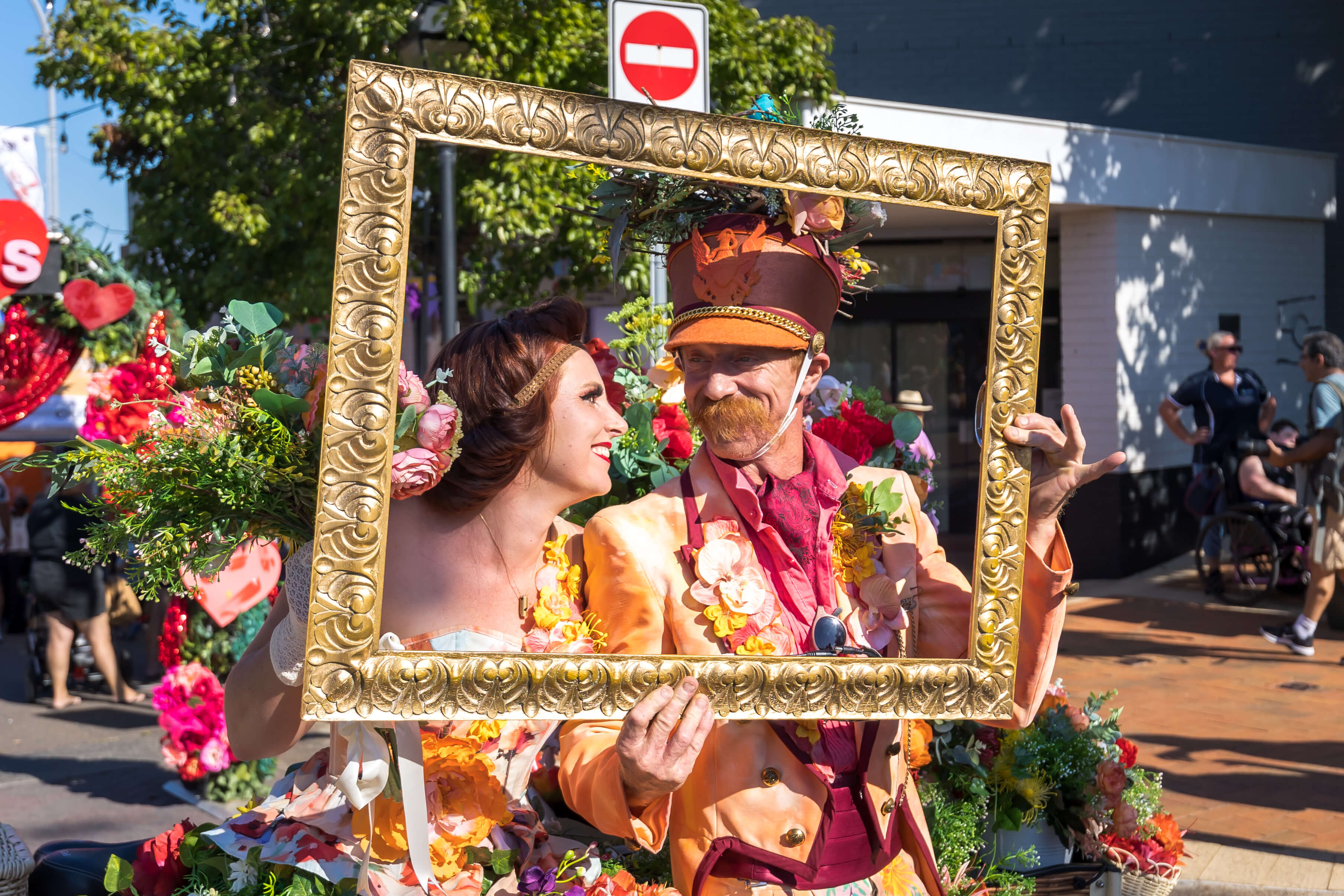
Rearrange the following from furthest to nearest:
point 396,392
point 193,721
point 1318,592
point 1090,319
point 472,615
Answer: point 1090,319, point 1318,592, point 193,721, point 472,615, point 396,392

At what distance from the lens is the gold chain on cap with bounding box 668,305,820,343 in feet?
7.07

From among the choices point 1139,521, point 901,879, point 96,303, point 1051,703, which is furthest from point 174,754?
point 1139,521

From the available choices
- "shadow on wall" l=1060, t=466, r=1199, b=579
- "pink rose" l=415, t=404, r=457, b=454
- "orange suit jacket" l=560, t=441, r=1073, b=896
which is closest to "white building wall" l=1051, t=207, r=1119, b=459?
"shadow on wall" l=1060, t=466, r=1199, b=579

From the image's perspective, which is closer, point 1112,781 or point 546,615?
point 546,615

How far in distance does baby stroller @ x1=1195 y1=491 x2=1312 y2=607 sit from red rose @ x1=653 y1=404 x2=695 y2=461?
8.52m

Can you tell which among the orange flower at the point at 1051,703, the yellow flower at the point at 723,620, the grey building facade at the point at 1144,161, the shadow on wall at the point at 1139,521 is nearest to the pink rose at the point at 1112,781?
the orange flower at the point at 1051,703

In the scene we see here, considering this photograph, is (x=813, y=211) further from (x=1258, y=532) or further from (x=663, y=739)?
(x=1258, y=532)

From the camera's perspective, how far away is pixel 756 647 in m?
2.04

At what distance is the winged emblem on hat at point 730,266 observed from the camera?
7.11ft

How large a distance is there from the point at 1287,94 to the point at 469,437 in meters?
16.7

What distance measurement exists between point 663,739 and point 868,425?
5.26 ft

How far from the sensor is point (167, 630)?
6445mm

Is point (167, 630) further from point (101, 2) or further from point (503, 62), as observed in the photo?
point (101, 2)

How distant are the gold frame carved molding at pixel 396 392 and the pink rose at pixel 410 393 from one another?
0.05 meters
